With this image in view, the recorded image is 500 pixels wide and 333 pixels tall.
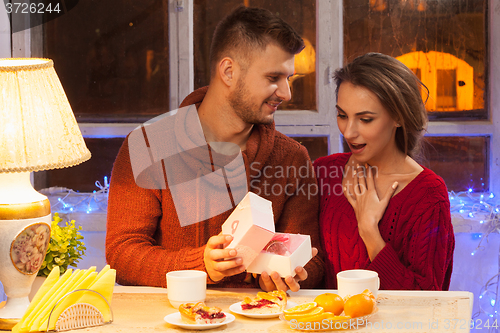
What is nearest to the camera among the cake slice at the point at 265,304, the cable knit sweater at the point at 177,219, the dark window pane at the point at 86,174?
the cake slice at the point at 265,304

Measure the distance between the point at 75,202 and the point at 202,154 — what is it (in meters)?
1.42

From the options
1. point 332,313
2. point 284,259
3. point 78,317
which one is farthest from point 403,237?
point 78,317

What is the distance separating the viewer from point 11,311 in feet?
4.17

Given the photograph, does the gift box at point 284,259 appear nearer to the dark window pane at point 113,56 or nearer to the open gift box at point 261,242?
the open gift box at point 261,242

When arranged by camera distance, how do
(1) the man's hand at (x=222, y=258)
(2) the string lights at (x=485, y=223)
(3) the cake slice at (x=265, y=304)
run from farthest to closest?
(2) the string lights at (x=485, y=223) < (1) the man's hand at (x=222, y=258) < (3) the cake slice at (x=265, y=304)

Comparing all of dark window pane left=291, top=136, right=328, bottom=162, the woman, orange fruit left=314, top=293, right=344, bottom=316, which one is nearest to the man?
the woman

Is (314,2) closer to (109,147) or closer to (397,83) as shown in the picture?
(397,83)

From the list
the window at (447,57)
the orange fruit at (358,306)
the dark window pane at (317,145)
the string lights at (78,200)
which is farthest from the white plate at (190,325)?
the window at (447,57)

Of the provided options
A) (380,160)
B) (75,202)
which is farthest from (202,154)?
(75,202)

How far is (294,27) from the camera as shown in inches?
118

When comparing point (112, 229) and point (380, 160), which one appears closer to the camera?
point (112, 229)

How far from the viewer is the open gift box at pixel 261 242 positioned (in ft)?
4.44

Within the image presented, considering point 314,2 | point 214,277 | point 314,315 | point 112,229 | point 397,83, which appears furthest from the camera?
point 314,2

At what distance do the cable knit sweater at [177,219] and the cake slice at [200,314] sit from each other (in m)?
0.33
